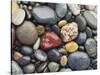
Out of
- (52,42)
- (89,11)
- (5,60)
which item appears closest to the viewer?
(5,60)

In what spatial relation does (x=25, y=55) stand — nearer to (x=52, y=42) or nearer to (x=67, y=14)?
(x=52, y=42)

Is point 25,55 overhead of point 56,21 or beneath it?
beneath

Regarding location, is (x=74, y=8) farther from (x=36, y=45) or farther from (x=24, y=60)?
(x=24, y=60)

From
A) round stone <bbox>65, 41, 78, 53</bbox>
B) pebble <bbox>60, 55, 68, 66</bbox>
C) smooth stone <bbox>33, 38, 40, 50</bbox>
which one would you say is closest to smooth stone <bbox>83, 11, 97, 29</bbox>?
round stone <bbox>65, 41, 78, 53</bbox>

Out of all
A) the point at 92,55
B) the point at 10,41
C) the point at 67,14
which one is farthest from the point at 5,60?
the point at 92,55

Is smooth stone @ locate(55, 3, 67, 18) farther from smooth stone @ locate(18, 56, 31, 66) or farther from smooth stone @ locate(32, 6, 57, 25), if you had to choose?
smooth stone @ locate(18, 56, 31, 66)

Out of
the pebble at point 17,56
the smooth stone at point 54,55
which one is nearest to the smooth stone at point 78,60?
the smooth stone at point 54,55

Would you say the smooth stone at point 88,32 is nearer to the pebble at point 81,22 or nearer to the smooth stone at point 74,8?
A: the pebble at point 81,22
